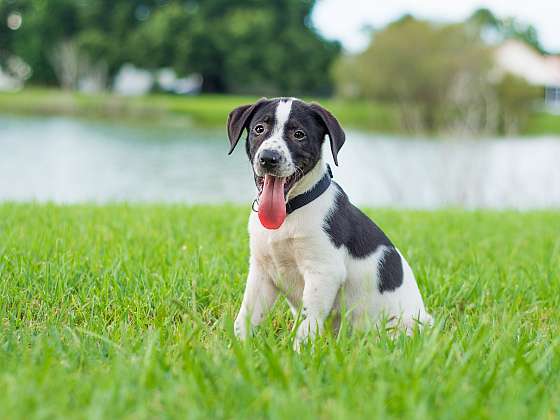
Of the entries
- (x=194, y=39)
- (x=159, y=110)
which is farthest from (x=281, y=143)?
(x=194, y=39)

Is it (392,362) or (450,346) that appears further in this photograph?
(450,346)

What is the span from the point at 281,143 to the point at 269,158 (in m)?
0.13

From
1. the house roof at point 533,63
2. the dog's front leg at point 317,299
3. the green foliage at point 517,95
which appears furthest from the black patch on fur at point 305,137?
the house roof at point 533,63

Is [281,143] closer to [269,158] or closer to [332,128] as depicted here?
[269,158]

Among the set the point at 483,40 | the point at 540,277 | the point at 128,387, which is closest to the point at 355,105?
the point at 483,40

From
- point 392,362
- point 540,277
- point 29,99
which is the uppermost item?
point 392,362

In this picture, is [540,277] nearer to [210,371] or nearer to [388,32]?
[210,371]

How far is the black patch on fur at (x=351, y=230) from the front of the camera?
11.2ft

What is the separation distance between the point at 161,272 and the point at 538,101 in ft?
168

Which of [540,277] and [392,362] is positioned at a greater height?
[392,362]

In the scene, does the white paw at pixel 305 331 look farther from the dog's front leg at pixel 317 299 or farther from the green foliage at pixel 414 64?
the green foliage at pixel 414 64

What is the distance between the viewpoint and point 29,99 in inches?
1827

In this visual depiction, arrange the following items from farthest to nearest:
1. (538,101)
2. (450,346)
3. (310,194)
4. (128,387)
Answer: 1. (538,101)
2. (310,194)
3. (450,346)
4. (128,387)

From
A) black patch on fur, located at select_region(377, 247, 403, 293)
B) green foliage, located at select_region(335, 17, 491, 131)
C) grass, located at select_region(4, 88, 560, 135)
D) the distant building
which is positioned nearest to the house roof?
the distant building
